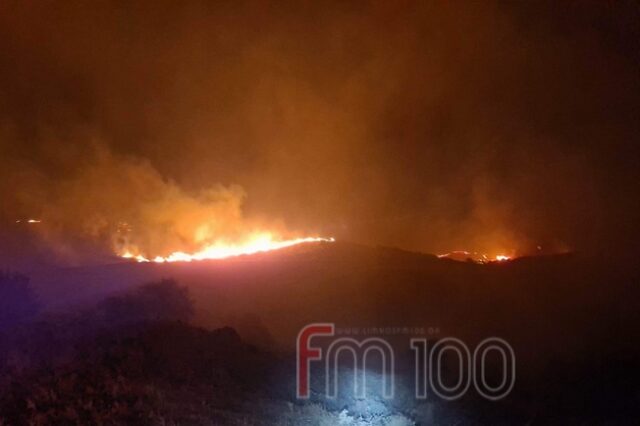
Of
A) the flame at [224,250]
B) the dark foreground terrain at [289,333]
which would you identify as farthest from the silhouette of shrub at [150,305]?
the flame at [224,250]

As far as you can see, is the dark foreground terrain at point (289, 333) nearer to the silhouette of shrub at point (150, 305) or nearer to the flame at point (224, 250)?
the silhouette of shrub at point (150, 305)

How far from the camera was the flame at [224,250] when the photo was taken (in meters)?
23.0

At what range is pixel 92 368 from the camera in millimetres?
9180

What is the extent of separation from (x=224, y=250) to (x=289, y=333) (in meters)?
9.68

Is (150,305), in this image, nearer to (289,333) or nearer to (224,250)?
(289,333)

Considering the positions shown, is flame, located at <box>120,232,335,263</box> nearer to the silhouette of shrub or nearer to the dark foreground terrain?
the dark foreground terrain

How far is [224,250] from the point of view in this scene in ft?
81.8

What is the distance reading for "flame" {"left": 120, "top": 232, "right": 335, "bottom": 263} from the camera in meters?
23.0

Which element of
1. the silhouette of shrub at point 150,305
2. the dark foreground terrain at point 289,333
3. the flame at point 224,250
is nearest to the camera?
the dark foreground terrain at point 289,333

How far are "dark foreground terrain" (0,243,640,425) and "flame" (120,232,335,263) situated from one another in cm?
151

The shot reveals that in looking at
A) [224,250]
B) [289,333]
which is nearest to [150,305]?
[289,333]

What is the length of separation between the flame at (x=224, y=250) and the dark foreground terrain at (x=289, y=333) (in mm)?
1507

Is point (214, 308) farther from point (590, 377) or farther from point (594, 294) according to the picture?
point (594, 294)

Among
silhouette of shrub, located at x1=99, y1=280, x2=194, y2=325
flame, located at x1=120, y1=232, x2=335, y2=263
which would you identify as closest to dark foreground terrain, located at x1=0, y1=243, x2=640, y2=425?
silhouette of shrub, located at x1=99, y1=280, x2=194, y2=325
